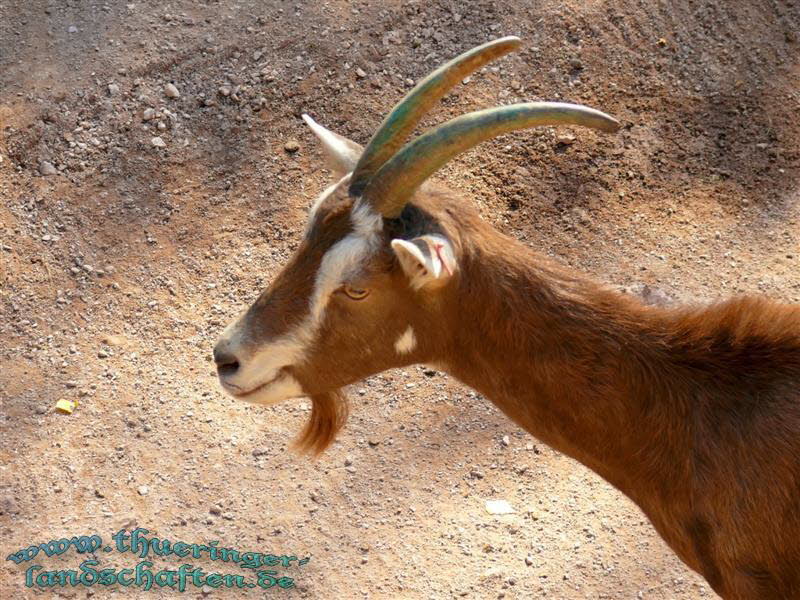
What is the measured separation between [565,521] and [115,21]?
5800 millimetres

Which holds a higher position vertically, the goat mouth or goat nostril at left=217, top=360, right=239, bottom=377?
goat nostril at left=217, top=360, right=239, bottom=377

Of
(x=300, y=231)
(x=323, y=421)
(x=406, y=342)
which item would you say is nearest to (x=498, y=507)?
(x=323, y=421)

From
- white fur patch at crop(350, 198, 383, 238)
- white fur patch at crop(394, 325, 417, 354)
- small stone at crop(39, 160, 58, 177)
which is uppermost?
white fur patch at crop(350, 198, 383, 238)

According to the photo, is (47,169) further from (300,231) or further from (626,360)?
(626,360)

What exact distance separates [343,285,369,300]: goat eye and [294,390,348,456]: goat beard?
0.75m

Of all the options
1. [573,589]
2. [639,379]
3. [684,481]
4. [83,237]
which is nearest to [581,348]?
[639,379]

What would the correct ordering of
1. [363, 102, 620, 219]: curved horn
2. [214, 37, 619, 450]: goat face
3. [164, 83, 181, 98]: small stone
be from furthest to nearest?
[164, 83, 181, 98]: small stone
[214, 37, 619, 450]: goat face
[363, 102, 620, 219]: curved horn

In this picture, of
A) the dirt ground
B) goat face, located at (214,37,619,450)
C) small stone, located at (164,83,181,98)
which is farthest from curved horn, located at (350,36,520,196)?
small stone, located at (164,83,181,98)

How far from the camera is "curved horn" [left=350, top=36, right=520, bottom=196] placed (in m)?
4.55

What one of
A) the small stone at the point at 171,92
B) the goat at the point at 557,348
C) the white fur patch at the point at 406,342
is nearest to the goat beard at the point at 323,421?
the goat at the point at 557,348

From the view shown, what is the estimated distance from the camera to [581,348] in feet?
15.7

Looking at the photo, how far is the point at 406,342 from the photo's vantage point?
4922mm

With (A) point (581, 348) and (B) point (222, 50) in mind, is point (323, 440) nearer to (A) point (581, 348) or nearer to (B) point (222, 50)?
(A) point (581, 348)

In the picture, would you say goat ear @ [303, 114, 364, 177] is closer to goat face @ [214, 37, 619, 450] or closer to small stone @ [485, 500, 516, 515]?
goat face @ [214, 37, 619, 450]
